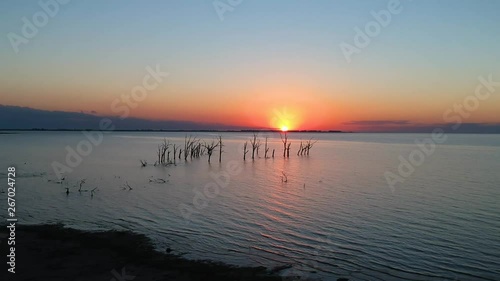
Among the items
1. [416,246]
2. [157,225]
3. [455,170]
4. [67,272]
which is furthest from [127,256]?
[455,170]

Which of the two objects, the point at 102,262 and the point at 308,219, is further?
the point at 308,219

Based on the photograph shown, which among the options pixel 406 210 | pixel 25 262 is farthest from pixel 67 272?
pixel 406 210

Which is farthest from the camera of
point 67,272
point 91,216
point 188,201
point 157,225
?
point 188,201

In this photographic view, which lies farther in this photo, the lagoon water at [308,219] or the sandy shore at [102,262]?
the lagoon water at [308,219]

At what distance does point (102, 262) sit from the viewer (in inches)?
367

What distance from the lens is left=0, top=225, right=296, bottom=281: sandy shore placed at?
8523mm

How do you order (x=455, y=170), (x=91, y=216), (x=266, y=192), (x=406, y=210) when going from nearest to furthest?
1. (x=91, y=216)
2. (x=406, y=210)
3. (x=266, y=192)
4. (x=455, y=170)

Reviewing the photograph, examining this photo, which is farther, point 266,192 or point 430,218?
point 266,192

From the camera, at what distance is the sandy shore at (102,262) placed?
8.52 m

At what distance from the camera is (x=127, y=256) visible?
9.84 meters

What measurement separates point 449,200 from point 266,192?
10060 millimetres

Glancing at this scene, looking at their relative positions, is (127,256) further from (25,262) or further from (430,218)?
(430,218)

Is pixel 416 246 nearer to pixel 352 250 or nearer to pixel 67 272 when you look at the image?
pixel 352 250

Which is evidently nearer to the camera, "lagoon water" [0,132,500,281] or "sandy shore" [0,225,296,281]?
"sandy shore" [0,225,296,281]
